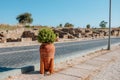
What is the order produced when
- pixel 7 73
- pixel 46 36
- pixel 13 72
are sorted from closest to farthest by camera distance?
pixel 7 73, pixel 13 72, pixel 46 36

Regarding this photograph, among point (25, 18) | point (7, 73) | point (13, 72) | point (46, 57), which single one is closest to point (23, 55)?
point (46, 57)

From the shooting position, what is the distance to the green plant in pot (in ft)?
26.5

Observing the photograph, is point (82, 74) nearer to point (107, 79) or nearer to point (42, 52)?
point (107, 79)

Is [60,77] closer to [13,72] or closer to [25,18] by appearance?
[13,72]

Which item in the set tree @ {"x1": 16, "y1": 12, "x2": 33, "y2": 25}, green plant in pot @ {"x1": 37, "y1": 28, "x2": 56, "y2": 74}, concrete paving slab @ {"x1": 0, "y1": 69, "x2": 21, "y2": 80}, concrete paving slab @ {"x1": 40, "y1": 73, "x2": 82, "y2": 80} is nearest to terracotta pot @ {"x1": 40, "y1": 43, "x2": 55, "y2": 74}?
green plant in pot @ {"x1": 37, "y1": 28, "x2": 56, "y2": 74}

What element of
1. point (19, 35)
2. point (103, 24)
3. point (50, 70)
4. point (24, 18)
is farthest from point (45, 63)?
point (103, 24)

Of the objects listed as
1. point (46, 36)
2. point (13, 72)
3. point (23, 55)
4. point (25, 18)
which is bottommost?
point (23, 55)

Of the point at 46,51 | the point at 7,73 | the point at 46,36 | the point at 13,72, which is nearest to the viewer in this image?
the point at 7,73

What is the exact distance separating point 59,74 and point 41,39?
1342 millimetres

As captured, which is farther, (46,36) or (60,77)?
(46,36)

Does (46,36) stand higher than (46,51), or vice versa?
(46,36)

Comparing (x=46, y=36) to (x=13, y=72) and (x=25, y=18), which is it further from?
(x=25, y=18)

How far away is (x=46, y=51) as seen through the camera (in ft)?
26.4

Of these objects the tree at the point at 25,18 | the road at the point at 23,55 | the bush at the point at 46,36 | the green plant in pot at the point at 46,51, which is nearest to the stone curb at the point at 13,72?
the green plant in pot at the point at 46,51
